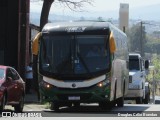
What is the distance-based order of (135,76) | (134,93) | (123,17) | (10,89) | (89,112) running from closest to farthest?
(10,89) < (89,112) < (135,76) < (134,93) < (123,17)

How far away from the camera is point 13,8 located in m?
39.0

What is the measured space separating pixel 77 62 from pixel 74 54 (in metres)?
0.33

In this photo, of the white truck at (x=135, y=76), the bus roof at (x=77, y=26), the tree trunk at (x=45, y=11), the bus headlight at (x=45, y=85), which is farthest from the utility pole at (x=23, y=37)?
the bus headlight at (x=45, y=85)

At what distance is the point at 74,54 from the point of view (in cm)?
2366

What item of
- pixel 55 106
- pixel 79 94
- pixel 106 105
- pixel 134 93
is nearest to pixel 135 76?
pixel 134 93

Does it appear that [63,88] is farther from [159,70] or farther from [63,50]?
[159,70]

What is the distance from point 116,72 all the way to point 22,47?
1642 centimetres

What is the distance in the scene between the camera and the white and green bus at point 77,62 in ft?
76.3

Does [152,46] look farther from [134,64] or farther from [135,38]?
[134,64]

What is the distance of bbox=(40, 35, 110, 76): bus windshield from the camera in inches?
923

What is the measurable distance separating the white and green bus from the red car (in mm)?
893

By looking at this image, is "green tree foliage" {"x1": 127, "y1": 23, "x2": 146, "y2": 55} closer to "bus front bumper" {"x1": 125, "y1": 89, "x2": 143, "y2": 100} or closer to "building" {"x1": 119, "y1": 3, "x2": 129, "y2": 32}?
"building" {"x1": 119, "y1": 3, "x2": 129, "y2": 32}

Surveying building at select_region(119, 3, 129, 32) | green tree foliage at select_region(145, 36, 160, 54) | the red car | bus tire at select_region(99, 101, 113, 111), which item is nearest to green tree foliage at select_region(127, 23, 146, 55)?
green tree foliage at select_region(145, 36, 160, 54)

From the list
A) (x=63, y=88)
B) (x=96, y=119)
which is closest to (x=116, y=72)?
(x=63, y=88)
